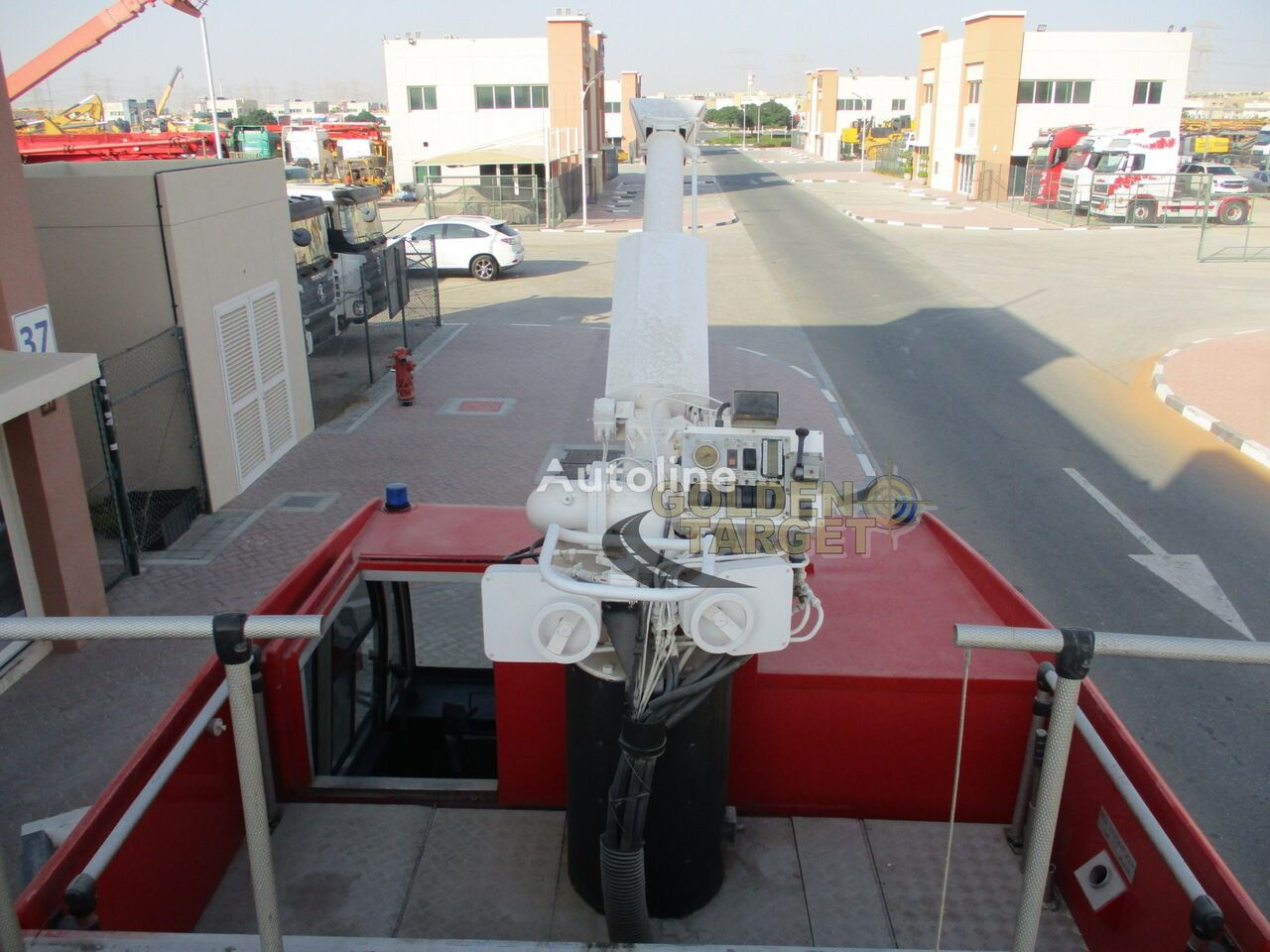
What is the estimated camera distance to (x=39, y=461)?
7.64 meters

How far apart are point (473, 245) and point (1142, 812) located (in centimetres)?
2453

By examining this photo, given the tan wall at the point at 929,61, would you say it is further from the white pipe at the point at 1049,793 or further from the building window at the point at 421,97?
the white pipe at the point at 1049,793

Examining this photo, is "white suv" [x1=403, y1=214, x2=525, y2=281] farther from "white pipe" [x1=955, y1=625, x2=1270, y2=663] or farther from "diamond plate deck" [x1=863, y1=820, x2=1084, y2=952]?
"white pipe" [x1=955, y1=625, x2=1270, y2=663]

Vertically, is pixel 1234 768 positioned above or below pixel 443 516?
below

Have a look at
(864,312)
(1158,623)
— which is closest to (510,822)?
(1158,623)

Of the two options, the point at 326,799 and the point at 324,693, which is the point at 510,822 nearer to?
the point at 326,799

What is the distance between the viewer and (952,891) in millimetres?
3889

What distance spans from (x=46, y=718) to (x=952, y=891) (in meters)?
6.33

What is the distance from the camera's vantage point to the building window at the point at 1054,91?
43.4 m

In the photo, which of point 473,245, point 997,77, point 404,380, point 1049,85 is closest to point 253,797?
point 404,380

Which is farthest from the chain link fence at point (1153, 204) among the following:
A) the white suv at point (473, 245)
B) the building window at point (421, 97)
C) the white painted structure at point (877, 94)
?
the white painted structure at point (877, 94)

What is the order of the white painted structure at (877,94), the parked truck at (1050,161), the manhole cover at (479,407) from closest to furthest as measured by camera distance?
1. the manhole cover at (479,407)
2. the parked truck at (1050,161)
3. the white painted structure at (877,94)

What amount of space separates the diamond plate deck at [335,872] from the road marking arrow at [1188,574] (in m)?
7.15

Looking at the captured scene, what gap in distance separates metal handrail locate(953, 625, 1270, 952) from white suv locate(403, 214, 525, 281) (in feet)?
81.3
